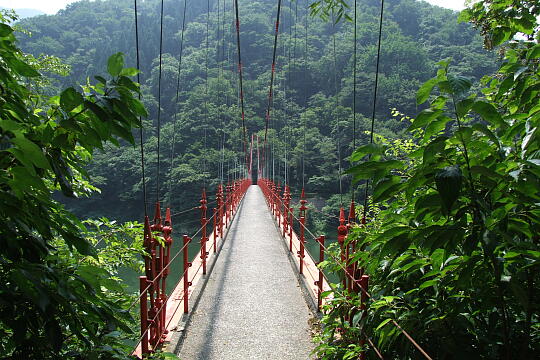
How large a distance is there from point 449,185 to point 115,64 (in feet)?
2.23

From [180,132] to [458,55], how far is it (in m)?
22.0

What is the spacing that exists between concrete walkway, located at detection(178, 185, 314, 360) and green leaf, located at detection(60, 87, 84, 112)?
7.32 feet

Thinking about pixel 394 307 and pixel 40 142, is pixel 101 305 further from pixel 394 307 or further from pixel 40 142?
pixel 394 307

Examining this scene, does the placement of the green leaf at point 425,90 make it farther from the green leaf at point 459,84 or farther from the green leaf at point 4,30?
the green leaf at point 4,30

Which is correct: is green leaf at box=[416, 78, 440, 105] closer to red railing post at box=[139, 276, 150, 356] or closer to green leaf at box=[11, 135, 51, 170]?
green leaf at box=[11, 135, 51, 170]

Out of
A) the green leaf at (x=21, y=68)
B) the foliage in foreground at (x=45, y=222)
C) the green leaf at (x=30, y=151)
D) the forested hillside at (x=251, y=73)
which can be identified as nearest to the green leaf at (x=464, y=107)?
the foliage in foreground at (x=45, y=222)

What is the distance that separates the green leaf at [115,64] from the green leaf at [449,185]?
2.15 ft

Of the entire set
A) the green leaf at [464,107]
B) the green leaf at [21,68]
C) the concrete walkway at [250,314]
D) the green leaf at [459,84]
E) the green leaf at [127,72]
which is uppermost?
the green leaf at [21,68]

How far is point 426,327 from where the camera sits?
1312 millimetres

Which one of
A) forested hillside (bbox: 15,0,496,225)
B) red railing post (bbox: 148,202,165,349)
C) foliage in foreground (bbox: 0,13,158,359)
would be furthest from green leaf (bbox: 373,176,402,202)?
forested hillside (bbox: 15,0,496,225)

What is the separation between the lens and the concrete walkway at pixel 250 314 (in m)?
2.72

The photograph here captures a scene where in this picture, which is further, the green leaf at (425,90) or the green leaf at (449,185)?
the green leaf at (425,90)

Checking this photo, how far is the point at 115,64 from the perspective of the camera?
77cm

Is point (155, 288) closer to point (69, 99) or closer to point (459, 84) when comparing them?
point (69, 99)
